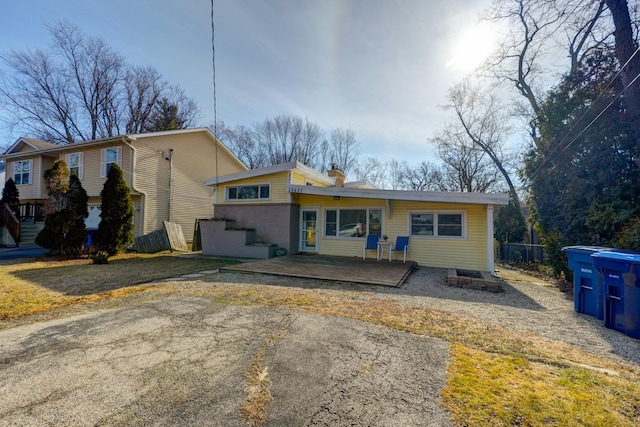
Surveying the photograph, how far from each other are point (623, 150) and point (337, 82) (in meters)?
9.06

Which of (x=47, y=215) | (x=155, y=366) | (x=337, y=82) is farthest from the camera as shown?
(x=337, y=82)

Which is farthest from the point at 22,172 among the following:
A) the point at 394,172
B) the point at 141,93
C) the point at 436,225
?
the point at 394,172

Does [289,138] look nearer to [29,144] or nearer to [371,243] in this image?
[29,144]

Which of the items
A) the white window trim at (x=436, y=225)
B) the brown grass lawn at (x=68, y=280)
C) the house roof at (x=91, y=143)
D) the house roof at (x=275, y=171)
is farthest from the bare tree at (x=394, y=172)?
the brown grass lawn at (x=68, y=280)

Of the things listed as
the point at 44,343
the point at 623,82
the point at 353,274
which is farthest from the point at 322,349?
the point at 623,82

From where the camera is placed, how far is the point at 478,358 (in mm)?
2762

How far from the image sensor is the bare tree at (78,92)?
1919 centimetres

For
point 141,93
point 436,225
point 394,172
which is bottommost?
point 436,225

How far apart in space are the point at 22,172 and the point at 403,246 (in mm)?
21424

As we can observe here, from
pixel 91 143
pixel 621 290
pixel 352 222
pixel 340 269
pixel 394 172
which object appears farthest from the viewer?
pixel 394 172

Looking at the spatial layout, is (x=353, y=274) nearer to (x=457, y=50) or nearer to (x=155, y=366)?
(x=155, y=366)

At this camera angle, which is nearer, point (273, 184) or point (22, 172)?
point (273, 184)

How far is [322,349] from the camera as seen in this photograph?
2.93m

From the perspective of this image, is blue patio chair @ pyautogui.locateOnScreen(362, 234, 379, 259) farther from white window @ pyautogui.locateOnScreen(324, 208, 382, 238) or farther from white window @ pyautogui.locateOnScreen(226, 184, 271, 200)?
white window @ pyautogui.locateOnScreen(226, 184, 271, 200)
